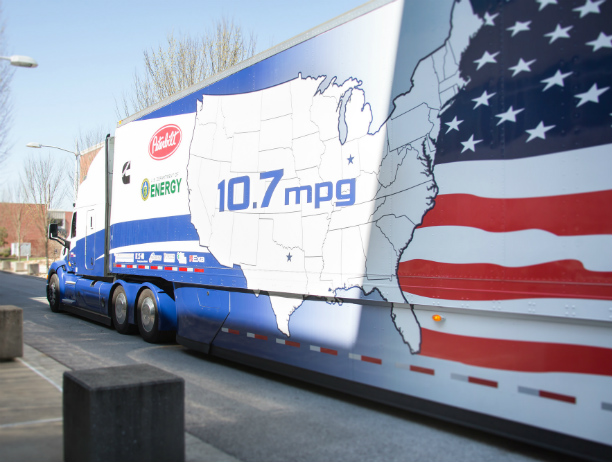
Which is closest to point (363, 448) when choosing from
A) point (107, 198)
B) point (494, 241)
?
point (494, 241)

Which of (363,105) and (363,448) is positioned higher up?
(363,105)

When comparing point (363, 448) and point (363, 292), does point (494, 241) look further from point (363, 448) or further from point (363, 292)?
point (363, 448)

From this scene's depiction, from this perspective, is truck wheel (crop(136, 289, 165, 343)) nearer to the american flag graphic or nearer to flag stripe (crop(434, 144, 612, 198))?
the american flag graphic

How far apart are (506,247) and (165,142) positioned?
22.3ft

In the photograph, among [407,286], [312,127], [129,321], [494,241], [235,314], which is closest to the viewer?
[494,241]

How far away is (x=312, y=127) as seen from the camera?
654 cm

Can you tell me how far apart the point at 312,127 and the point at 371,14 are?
1.39 meters

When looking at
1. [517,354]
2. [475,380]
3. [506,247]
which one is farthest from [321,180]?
[517,354]

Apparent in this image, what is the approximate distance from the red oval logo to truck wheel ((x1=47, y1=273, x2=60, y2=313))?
6.82m

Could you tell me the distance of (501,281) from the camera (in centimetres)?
465

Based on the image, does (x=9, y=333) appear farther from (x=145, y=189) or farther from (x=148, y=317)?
(x=145, y=189)

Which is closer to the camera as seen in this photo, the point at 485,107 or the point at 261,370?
the point at 485,107

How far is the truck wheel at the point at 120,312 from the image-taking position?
11.2 m

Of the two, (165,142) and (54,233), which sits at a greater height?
(165,142)
